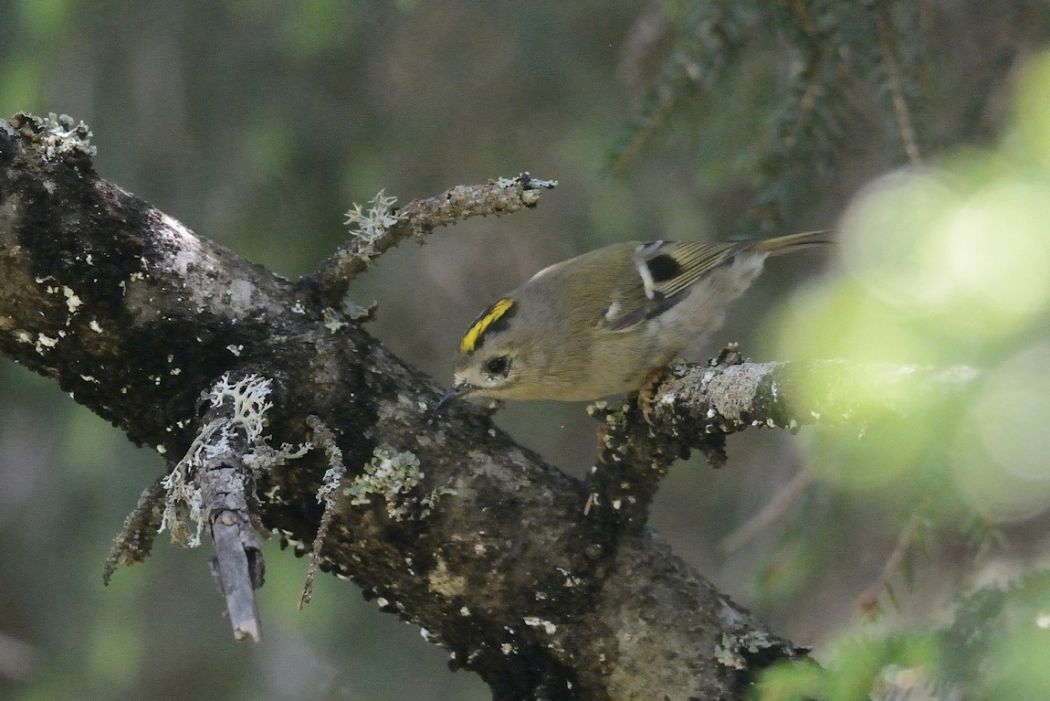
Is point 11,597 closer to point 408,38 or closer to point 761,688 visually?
point 408,38

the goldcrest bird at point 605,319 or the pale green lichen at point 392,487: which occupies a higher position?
the goldcrest bird at point 605,319

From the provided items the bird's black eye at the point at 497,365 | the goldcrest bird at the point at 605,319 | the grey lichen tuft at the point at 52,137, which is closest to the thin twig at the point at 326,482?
the grey lichen tuft at the point at 52,137

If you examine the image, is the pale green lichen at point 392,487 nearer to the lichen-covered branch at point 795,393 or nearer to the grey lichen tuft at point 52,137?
the lichen-covered branch at point 795,393

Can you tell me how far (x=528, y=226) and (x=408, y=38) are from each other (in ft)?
3.20

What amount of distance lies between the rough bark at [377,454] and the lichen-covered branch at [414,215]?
0.10m

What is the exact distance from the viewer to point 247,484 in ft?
5.32

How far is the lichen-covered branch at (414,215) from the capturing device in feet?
6.23

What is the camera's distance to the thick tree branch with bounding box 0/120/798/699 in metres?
1.86

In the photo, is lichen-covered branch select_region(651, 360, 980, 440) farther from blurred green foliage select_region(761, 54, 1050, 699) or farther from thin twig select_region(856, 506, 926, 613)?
thin twig select_region(856, 506, 926, 613)

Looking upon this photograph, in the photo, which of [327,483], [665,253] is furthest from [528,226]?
[327,483]

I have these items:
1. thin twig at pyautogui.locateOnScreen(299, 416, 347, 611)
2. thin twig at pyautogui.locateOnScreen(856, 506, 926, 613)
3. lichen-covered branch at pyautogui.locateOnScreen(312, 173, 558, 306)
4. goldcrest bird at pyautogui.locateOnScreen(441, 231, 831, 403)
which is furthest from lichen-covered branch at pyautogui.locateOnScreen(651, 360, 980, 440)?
goldcrest bird at pyautogui.locateOnScreen(441, 231, 831, 403)

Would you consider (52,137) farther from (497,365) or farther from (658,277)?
(658,277)

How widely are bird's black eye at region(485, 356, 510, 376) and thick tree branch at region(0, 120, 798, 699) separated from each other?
935 mm

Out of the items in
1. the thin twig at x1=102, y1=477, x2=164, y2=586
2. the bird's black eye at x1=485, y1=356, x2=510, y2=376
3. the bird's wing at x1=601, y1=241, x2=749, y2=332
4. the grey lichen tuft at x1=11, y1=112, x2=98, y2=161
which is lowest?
the thin twig at x1=102, y1=477, x2=164, y2=586
